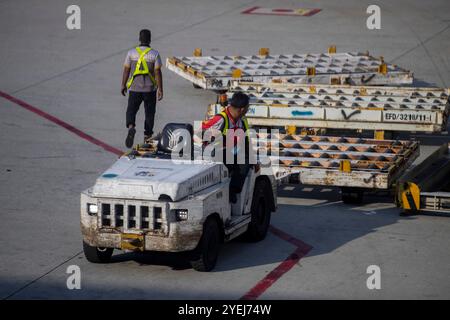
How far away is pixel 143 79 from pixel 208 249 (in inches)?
232

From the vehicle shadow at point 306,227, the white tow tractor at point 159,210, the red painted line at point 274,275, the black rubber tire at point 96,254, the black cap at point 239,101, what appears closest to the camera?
the red painted line at point 274,275

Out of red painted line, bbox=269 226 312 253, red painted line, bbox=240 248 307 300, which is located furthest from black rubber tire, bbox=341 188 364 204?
red painted line, bbox=240 248 307 300

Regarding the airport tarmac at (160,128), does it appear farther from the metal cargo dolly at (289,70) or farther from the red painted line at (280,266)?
the metal cargo dolly at (289,70)

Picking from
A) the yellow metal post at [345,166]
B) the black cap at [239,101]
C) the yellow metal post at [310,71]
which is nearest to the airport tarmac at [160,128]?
the yellow metal post at [345,166]

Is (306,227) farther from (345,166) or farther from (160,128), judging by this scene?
(160,128)

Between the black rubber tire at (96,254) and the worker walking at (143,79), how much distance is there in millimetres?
4961

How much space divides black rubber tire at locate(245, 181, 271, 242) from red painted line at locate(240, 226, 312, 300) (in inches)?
12.6

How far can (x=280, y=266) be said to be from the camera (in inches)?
449

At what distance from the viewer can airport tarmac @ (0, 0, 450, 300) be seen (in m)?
10.8

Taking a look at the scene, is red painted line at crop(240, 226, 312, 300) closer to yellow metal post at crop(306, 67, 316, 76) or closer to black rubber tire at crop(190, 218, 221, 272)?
black rubber tire at crop(190, 218, 221, 272)

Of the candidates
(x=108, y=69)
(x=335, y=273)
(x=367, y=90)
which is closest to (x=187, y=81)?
(x=108, y=69)

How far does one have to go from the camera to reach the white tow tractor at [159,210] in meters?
10.5

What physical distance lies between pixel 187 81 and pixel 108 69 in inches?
82.4

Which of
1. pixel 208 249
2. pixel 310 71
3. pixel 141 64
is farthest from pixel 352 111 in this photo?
pixel 208 249
